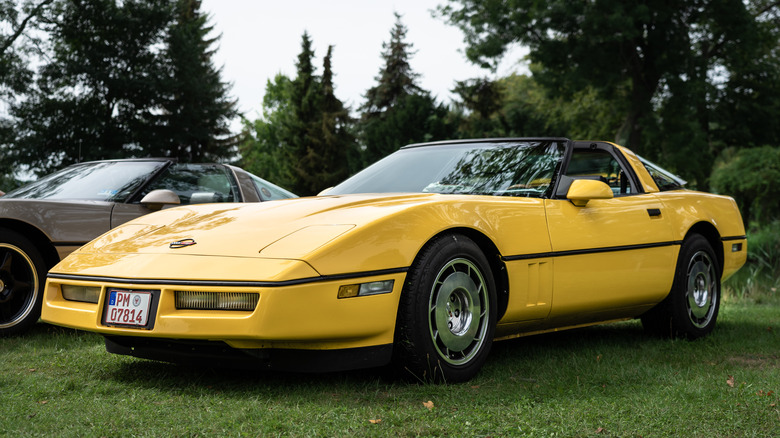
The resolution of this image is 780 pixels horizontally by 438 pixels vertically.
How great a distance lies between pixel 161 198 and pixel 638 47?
21510 millimetres

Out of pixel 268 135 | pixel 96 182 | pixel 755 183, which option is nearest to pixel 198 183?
pixel 96 182

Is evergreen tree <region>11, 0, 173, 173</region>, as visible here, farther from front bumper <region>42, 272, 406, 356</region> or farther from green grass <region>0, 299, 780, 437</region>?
front bumper <region>42, 272, 406, 356</region>

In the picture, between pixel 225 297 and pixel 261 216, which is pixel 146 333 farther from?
pixel 261 216

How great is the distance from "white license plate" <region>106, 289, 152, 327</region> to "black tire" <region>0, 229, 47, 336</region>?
7.46ft

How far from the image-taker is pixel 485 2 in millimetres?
24750

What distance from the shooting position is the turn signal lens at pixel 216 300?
3.27 meters

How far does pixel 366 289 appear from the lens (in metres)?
3.43

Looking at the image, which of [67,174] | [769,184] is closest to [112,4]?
[769,184]

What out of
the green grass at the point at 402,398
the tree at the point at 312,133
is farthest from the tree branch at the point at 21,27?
the green grass at the point at 402,398

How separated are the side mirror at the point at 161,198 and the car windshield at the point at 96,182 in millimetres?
323

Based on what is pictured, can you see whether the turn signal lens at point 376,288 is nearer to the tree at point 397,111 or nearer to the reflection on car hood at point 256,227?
the reflection on car hood at point 256,227

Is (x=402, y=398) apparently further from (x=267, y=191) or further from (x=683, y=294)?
(x=267, y=191)

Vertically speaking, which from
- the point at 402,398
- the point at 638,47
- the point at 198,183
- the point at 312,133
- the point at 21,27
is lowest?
the point at 402,398

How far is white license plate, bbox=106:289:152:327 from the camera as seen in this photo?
343cm
